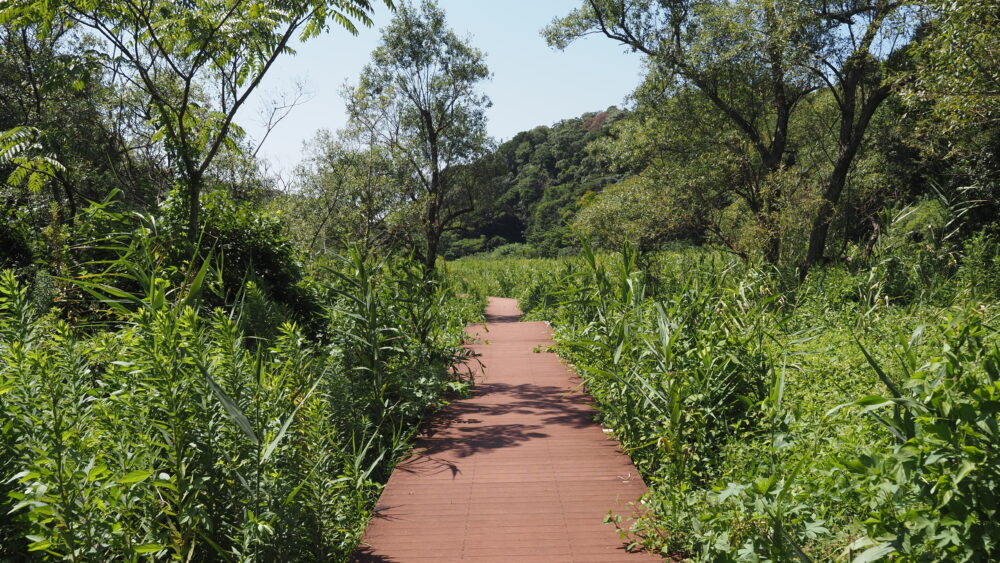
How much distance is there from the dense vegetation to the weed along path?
0.22 m

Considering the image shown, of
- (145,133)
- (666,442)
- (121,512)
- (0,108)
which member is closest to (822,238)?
(666,442)

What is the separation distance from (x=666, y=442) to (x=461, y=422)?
2.51 metres

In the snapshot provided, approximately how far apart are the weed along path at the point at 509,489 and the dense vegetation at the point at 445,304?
0.73 ft

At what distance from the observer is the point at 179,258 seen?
21.2 ft

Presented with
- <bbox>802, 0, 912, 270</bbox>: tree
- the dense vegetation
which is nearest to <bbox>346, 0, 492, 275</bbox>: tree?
the dense vegetation

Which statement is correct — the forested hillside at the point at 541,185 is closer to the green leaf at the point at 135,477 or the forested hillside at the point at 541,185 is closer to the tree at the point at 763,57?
the tree at the point at 763,57

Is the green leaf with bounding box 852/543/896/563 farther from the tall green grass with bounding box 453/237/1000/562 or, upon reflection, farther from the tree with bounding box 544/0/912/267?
the tree with bounding box 544/0/912/267

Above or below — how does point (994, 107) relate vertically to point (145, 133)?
below

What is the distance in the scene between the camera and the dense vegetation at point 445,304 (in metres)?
2.51

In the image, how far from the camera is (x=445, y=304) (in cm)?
1041

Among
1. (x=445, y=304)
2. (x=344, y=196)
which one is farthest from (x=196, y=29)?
(x=344, y=196)

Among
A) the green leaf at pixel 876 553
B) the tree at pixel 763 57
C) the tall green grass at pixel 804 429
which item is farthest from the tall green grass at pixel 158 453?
the tree at pixel 763 57

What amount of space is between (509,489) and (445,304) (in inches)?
242

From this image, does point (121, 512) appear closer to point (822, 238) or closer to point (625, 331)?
point (625, 331)
